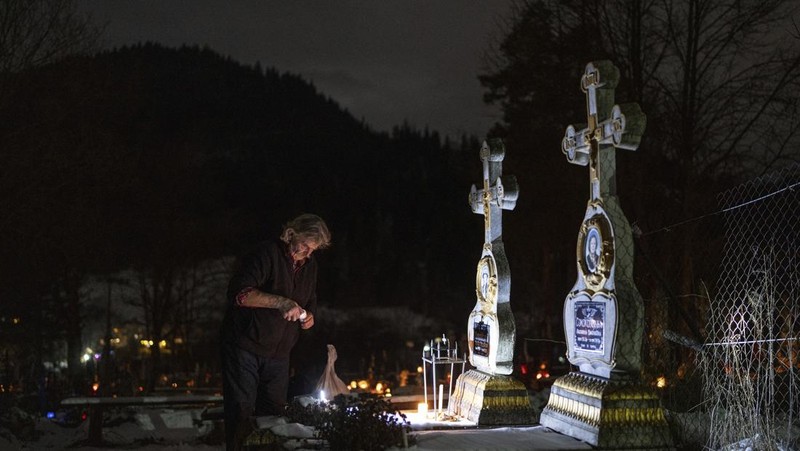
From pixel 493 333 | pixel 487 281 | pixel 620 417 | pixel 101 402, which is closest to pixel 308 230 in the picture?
pixel 620 417

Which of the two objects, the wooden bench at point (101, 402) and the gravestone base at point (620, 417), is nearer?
the gravestone base at point (620, 417)

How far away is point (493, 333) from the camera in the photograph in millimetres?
9539

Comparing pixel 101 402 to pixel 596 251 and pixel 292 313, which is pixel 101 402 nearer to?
pixel 292 313

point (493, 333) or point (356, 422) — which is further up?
point (493, 333)

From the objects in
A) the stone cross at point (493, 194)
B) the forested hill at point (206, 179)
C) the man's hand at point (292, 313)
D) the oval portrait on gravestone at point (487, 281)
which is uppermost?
the forested hill at point (206, 179)

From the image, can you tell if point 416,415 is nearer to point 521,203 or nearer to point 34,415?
point 34,415

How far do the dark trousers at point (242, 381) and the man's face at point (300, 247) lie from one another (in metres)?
0.90

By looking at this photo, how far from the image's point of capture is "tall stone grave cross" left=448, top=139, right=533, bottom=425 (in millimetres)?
9133

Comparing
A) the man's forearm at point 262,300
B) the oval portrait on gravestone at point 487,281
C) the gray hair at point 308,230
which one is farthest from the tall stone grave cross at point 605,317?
A: the man's forearm at point 262,300

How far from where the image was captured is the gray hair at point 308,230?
6902mm

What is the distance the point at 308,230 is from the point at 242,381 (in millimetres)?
1369

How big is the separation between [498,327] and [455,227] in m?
74.9

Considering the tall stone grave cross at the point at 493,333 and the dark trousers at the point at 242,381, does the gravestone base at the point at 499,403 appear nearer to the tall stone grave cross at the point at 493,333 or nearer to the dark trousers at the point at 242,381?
the tall stone grave cross at the point at 493,333

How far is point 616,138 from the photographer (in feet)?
25.0
